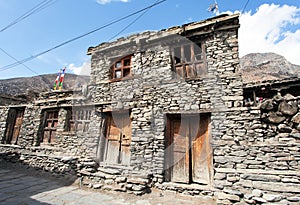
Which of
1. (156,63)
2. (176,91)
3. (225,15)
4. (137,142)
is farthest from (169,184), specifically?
(225,15)

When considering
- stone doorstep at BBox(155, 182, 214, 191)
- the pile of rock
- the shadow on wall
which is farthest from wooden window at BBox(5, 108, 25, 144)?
the pile of rock

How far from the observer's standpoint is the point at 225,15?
5.77 meters

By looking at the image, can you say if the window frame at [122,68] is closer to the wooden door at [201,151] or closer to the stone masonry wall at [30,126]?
the wooden door at [201,151]

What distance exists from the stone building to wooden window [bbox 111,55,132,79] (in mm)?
48

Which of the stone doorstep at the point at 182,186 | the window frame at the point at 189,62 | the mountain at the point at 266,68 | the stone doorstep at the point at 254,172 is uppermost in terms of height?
the mountain at the point at 266,68

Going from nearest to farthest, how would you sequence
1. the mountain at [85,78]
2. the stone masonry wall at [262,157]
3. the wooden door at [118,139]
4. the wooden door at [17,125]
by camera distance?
the stone masonry wall at [262,157] → the wooden door at [118,139] → the wooden door at [17,125] → the mountain at [85,78]

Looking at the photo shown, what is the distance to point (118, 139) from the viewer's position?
6.64m

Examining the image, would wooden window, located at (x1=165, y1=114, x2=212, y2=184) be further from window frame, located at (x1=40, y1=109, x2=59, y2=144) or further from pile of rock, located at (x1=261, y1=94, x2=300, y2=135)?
window frame, located at (x1=40, y1=109, x2=59, y2=144)

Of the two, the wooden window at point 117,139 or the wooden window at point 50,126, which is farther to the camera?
the wooden window at point 50,126

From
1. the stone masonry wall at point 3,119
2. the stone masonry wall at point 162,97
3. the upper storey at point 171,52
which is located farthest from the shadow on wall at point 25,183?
the upper storey at point 171,52

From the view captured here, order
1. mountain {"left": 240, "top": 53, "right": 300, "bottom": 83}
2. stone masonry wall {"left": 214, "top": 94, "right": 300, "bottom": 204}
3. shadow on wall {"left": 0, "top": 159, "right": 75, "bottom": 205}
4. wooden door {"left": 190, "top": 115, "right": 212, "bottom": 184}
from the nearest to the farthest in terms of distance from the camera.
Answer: stone masonry wall {"left": 214, "top": 94, "right": 300, "bottom": 204} < shadow on wall {"left": 0, "top": 159, "right": 75, "bottom": 205} < wooden door {"left": 190, "top": 115, "right": 212, "bottom": 184} < mountain {"left": 240, "top": 53, "right": 300, "bottom": 83}

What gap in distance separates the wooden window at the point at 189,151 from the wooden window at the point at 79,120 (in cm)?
379

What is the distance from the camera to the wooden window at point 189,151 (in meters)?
5.26

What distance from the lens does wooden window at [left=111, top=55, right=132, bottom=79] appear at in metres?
7.38
